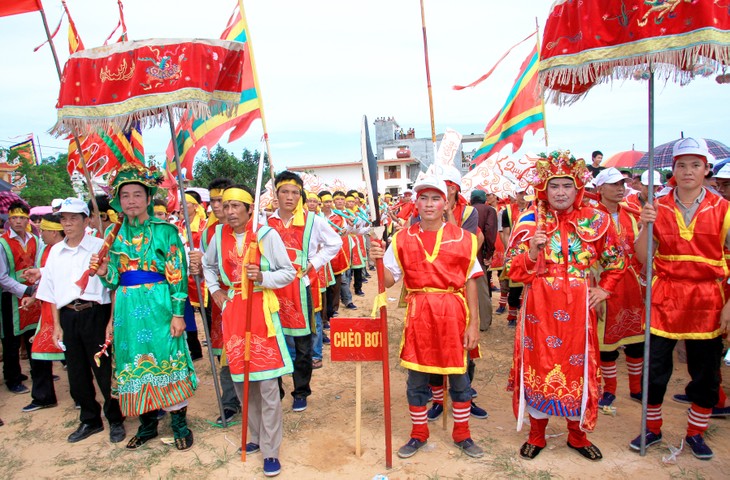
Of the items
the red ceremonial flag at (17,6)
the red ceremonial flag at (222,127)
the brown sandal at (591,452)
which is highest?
the red ceremonial flag at (17,6)

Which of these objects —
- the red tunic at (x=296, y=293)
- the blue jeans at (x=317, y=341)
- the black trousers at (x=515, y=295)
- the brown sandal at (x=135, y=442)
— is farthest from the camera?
the black trousers at (x=515, y=295)

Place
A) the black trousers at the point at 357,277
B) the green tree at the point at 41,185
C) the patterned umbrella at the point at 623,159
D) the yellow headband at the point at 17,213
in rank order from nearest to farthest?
the yellow headband at the point at 17,213 → the black trousers at the point at 357,277 → the patterned umbrella at the point at 623,159 → the green tree at the point at 41,185

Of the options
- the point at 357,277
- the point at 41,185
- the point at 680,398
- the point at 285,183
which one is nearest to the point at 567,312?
the point at 680,398

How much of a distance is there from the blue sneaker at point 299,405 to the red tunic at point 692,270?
10.5 feet

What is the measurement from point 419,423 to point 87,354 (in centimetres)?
301

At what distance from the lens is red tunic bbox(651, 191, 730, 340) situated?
3.32m

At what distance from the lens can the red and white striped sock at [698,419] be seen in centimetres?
345

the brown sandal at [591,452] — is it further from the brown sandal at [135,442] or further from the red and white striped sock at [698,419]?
the brown sandal at [135,442]

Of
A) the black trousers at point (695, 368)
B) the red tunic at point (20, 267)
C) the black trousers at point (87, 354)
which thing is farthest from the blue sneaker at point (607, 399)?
the red tunic at point (20, 267)

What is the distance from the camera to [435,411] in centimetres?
431

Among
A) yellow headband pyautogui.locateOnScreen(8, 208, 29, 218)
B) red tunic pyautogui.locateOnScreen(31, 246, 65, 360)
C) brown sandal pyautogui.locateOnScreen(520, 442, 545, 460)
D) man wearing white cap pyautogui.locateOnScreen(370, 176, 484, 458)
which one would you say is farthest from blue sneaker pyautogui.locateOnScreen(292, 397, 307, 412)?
yellow headband pyautogui.locateOnScreen(8, 208, 29, 218)

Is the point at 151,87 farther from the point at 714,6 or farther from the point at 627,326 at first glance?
the point at 627,326

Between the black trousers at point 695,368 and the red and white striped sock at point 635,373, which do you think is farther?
the red and white striped sock at point 635,373

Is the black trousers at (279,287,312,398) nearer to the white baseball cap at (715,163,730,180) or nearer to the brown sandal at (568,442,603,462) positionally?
the brown sandal at (568,442,603,462)
